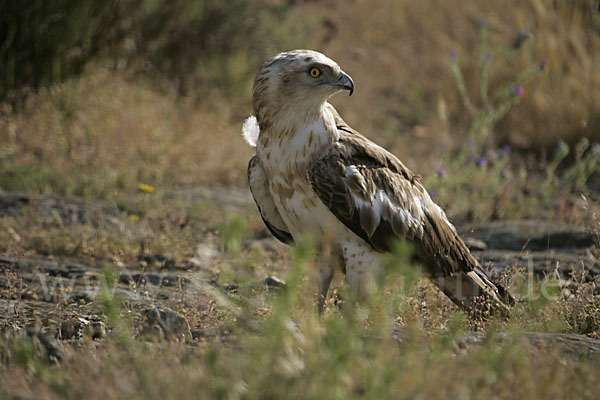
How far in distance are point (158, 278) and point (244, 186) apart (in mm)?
2883

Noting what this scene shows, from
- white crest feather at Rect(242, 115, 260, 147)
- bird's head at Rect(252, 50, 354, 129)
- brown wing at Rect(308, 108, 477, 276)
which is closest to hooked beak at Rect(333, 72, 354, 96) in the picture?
bird's head at Rect(252, 50, 354, 129)

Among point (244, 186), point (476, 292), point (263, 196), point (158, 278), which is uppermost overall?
point (263, 196)

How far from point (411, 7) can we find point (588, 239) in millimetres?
8287

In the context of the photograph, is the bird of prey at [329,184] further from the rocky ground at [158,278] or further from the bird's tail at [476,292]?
the rocky ground at [158,278]

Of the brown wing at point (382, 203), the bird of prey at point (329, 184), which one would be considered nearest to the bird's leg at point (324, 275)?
the bird of prey at point (329, 184)

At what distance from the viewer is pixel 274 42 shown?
34.2 ft

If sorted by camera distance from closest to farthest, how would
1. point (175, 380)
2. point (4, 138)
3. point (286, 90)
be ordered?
point (175, 380)
point (286, 90)
point (4, 138)

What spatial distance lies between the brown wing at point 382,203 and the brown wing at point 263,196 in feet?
1.42

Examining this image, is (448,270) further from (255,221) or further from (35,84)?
(35,84)

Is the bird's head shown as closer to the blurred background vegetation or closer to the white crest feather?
the white crest feather

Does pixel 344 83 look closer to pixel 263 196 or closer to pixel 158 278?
pixel 263 196

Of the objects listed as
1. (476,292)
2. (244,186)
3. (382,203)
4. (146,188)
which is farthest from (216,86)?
(476,292)

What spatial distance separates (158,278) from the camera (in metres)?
5.07

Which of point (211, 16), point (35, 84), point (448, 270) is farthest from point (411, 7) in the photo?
point (448, 270)
